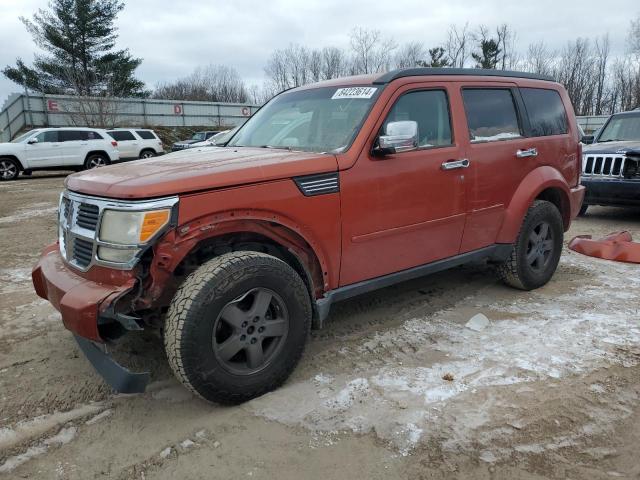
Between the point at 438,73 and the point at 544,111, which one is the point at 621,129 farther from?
the point at 438,73

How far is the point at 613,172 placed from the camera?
7.84m

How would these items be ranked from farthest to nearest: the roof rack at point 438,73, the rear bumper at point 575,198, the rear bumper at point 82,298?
the rear bumper at point 575,198 → the roof rack at point 438,73 → the rear bumper at point 82,298

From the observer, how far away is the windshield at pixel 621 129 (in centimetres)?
886

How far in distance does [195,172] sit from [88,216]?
660 mm

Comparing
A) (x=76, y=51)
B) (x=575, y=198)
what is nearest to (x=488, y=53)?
(x=76, y=51)

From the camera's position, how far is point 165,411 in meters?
2.91

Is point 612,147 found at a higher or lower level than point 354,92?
lower

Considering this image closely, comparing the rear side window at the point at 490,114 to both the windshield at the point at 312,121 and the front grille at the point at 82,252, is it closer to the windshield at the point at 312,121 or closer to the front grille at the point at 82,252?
the windshield at the point at 312,121

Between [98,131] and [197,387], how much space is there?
64.7 feet

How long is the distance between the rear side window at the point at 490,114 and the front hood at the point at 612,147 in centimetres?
433

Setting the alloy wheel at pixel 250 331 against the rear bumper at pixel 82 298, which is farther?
the alloy wheel at pixel 250 331

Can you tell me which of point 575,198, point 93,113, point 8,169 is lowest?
point 8,169

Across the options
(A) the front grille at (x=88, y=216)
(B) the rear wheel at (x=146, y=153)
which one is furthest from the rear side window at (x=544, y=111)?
(B) the rear wheel at (x=146, y=153)

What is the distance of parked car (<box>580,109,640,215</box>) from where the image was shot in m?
7.62
